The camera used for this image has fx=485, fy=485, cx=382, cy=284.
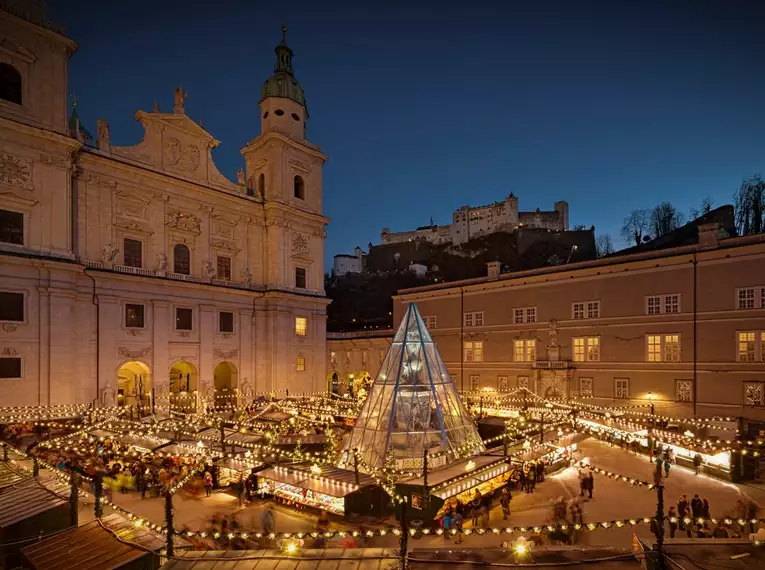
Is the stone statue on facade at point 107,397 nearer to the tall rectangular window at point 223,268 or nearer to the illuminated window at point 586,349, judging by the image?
the tall rectangular window at point 223,268

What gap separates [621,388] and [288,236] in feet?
90.4

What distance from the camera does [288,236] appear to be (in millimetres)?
40938

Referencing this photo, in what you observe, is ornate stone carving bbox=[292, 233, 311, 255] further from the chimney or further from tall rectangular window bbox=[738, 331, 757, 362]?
tall rectangular window bbox=[738, 331, 757, 362]

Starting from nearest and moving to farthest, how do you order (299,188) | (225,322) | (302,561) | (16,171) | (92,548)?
1. (302,561)
2. (92,548)
3. (16,171)
4. (225,322)
5. (299,188)

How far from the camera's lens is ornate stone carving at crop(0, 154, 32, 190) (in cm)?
2644

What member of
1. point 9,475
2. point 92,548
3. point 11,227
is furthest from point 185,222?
point 92,548

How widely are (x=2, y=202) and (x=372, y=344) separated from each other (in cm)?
3192

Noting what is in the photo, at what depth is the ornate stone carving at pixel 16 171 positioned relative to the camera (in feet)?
86.7

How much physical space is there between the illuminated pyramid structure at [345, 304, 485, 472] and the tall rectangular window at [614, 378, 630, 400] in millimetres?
16429

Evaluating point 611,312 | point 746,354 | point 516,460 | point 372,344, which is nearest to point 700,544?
point 516,460

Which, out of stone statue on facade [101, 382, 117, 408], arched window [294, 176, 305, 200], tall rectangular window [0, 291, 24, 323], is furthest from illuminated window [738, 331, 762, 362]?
tall rectangular window [0, 291, 24, 323]

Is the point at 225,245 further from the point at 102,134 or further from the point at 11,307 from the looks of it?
the point at 11,307

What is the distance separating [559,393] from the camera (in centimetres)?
3431

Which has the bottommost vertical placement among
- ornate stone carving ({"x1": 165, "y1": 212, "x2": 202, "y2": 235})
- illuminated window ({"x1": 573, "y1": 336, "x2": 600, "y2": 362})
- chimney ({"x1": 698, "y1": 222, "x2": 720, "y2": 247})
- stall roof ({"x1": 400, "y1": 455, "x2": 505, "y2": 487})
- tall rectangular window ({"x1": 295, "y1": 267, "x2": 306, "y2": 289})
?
stall roof ({"x1": 400, "y1": 455, "x2": 505, "y2": 487})
